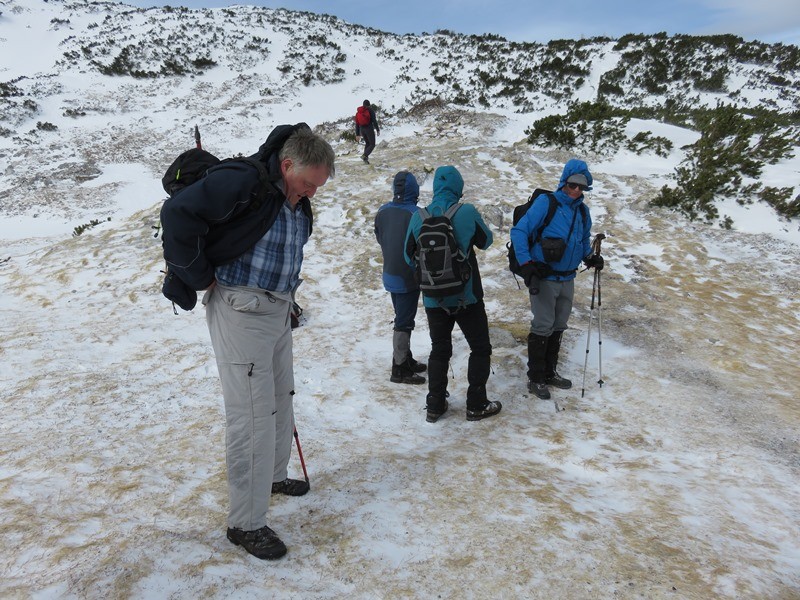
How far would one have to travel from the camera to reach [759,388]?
17.4 ft

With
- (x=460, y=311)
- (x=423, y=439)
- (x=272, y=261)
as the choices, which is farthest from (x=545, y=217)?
(x=272, y=261)

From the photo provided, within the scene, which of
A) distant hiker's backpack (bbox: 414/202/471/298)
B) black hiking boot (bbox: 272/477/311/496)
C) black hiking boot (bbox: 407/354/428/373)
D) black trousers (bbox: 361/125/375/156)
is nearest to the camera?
black hiking boot (bbox: 272/477/311/496)

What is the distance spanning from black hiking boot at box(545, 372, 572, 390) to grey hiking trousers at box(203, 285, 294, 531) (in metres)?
3.64

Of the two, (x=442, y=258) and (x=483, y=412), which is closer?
(x=442, y=258)

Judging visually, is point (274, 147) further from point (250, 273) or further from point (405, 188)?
point (405, 188)

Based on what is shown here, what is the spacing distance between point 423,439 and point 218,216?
2964 millimetres

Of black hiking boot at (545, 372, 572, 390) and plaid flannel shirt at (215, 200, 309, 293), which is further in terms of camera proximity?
black hiking boot at (545, 372, 572, 390)

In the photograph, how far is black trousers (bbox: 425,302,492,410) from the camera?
443 centimetres

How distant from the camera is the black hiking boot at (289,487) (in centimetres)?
343

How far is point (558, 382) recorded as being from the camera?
17.6 feet

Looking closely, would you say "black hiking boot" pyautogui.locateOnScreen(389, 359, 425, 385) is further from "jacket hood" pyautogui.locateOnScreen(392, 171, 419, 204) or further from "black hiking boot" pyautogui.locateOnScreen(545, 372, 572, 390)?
"jacket hood" pyautogui.locateOnScreen(392, 171, 419, 204)

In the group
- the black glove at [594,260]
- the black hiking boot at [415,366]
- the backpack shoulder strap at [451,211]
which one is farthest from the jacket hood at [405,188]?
the black glove at [594,260]

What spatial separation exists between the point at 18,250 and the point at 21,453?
37.4 ft

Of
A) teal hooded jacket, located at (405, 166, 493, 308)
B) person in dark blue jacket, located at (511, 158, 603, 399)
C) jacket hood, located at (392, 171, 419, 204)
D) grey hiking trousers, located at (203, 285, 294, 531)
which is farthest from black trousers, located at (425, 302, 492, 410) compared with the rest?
grey hiking trousers, located at (203, 285, 294, 531)
